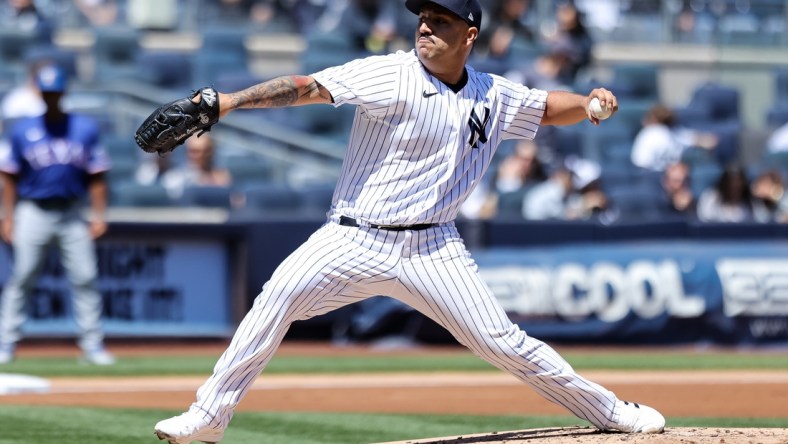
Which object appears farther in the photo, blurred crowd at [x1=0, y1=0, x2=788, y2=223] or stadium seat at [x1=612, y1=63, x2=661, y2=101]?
stadium seat at [x1=612, y1=63, x2=661, y2=101]

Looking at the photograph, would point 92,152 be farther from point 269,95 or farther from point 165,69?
point 269,95

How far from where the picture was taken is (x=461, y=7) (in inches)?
198

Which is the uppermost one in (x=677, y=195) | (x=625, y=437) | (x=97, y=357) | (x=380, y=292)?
(x=677, y=195)

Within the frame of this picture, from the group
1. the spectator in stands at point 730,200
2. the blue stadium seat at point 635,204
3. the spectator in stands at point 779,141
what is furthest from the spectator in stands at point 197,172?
the spectator in stands at point 779,141

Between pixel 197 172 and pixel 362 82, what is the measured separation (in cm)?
747

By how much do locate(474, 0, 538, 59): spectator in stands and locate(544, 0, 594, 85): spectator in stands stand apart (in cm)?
38

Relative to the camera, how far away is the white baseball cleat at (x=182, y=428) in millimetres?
4891

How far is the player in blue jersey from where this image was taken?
31.9ft

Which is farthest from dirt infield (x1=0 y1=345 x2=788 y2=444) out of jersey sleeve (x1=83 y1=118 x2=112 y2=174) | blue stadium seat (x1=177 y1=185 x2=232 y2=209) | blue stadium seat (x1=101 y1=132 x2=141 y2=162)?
blue stadium seat (x1=101 y1=132 x2=141 y2=162)

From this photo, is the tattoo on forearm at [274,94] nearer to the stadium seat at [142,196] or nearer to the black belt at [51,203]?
the black belt at [51,203]

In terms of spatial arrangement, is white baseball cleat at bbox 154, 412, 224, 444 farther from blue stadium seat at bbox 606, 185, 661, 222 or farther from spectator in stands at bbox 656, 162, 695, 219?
spectator in stands at bbox 656, 162, 695, 219

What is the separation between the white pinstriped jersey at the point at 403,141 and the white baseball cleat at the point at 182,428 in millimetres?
914

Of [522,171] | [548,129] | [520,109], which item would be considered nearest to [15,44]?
[522,171]

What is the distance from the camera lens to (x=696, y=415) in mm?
7270
